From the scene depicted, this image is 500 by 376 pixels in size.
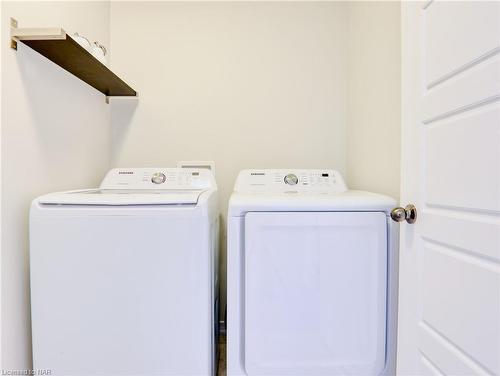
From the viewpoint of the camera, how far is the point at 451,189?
817 mm

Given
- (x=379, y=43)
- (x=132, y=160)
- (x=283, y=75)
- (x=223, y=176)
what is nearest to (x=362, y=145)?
(x=379, y=43)

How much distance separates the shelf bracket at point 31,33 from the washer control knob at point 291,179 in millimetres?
1239

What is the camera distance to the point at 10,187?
107 centimetres

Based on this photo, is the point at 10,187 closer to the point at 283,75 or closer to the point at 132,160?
the point at 132,160

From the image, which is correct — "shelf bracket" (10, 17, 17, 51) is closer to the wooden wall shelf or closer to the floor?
the wooden wall shelf

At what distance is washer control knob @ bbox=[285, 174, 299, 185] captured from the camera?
1.62 m

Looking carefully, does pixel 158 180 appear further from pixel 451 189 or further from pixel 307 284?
pixel 451 189

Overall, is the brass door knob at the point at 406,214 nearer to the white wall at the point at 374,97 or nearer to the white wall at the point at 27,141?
the white wall at the point at 374,97

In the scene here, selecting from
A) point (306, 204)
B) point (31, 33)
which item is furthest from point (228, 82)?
point (306, 204)

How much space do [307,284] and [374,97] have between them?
1.14 m

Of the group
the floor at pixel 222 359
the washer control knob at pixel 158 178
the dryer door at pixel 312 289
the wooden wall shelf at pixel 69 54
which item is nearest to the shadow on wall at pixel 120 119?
the wooden wall shelf at pixel 69 54

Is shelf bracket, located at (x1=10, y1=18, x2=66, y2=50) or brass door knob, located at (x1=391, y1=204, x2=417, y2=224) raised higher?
shelf bracket, located at (x1=10, y1=18, x2=66, y2=50)

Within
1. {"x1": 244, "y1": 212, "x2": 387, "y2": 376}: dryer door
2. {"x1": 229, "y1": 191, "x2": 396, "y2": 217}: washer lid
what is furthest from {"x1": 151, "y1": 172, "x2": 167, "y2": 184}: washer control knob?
{"x1": 244, "y1": 212, "x2": 387, "y2": 376}: dryer door

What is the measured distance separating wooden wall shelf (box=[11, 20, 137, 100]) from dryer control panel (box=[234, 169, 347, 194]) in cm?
96
